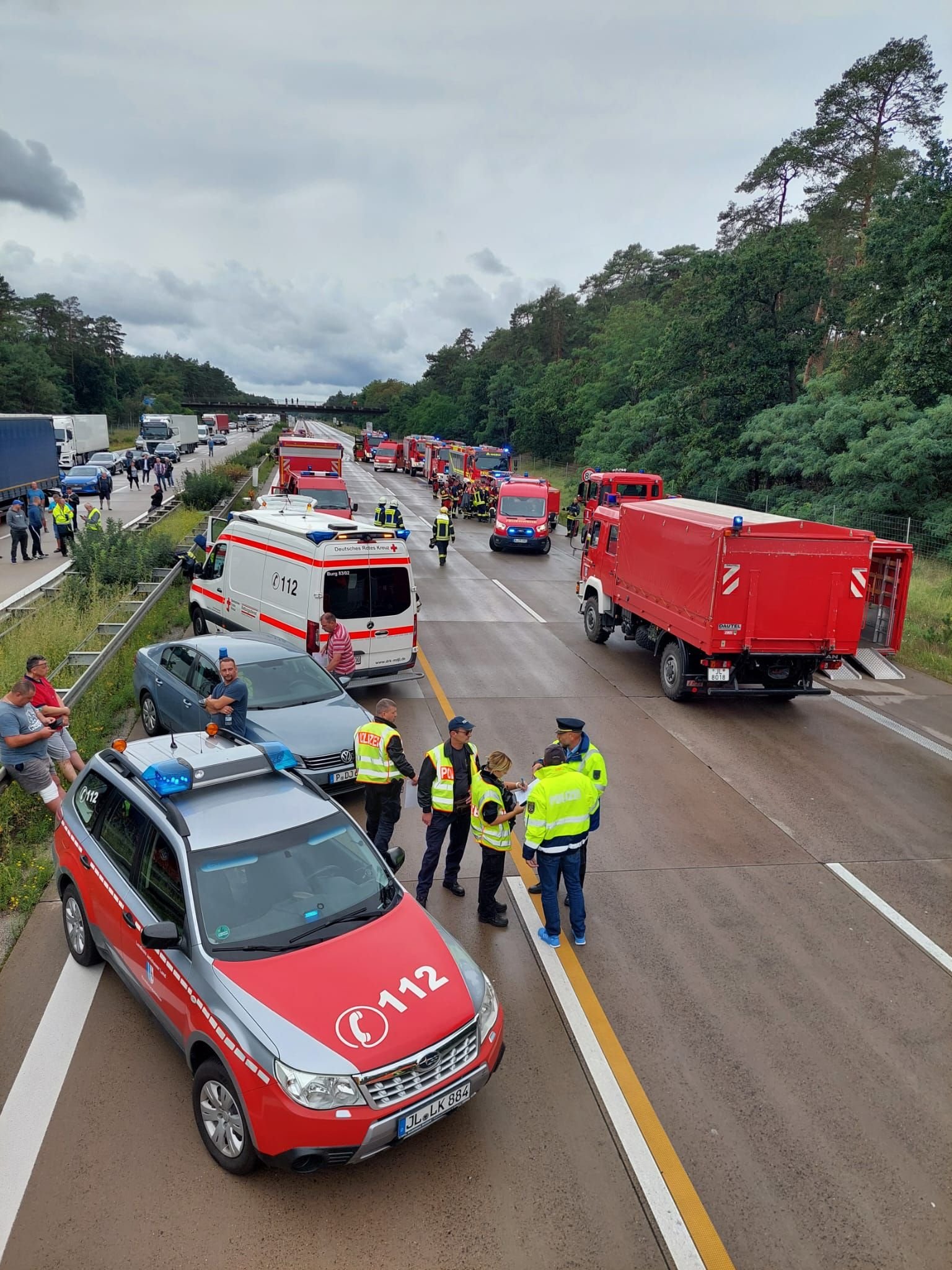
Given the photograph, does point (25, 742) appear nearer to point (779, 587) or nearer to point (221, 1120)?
point (221, 1120)

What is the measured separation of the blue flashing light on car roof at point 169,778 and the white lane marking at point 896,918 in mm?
5469

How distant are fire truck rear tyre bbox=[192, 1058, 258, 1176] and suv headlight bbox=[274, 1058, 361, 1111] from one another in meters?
0.34

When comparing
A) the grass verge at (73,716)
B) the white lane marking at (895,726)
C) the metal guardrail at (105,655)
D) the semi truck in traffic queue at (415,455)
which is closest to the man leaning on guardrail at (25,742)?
the grass verge at (73,716)

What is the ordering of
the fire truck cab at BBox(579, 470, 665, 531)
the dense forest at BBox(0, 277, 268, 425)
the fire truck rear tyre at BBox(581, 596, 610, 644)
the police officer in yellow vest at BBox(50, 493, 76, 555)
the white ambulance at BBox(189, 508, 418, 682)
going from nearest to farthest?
1. the white ambulance at BBox(189, 508, 418, 682)
2. the fire truck rear tyre at BBox(581, 596, 610, 644)
3. the police officer in yellow vest at BBox(50, 493, 76, 555)
4. the fire truck cab at BBox(579, 470, 665, 531)
5. the dense forest at BBox(0, 277, 268, 425)

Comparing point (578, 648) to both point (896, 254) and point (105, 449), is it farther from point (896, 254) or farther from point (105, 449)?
point (105, 449)

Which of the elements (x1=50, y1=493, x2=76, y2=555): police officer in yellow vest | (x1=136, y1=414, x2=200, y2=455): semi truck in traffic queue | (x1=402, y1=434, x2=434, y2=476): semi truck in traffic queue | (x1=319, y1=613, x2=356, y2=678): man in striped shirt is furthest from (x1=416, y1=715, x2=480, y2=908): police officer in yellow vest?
(x1=402, y1=434, x2=434, y2=476): semi truck in traffic queue

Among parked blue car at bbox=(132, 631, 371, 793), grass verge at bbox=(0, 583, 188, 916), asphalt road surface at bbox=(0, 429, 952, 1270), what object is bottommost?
asphalt road surface at bbox=(0, 429, 952, 1270)

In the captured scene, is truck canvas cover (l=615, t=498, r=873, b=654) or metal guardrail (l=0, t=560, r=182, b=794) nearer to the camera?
metal guardrail (l=0, t=560, r=182, b=794)

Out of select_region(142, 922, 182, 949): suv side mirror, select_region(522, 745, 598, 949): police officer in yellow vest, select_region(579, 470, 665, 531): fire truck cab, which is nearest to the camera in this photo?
select_region(142, 922, 182, 949): suv side mirror

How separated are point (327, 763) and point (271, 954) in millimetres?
3754

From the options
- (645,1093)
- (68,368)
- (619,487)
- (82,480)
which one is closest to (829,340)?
(619,487)

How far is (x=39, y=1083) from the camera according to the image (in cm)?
466

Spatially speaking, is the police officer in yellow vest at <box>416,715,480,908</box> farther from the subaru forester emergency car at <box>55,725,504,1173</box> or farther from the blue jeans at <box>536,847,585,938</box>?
the subaru forester emergency car at <box>55,725,504,1173</box>

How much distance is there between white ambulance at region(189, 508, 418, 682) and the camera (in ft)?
36.2
